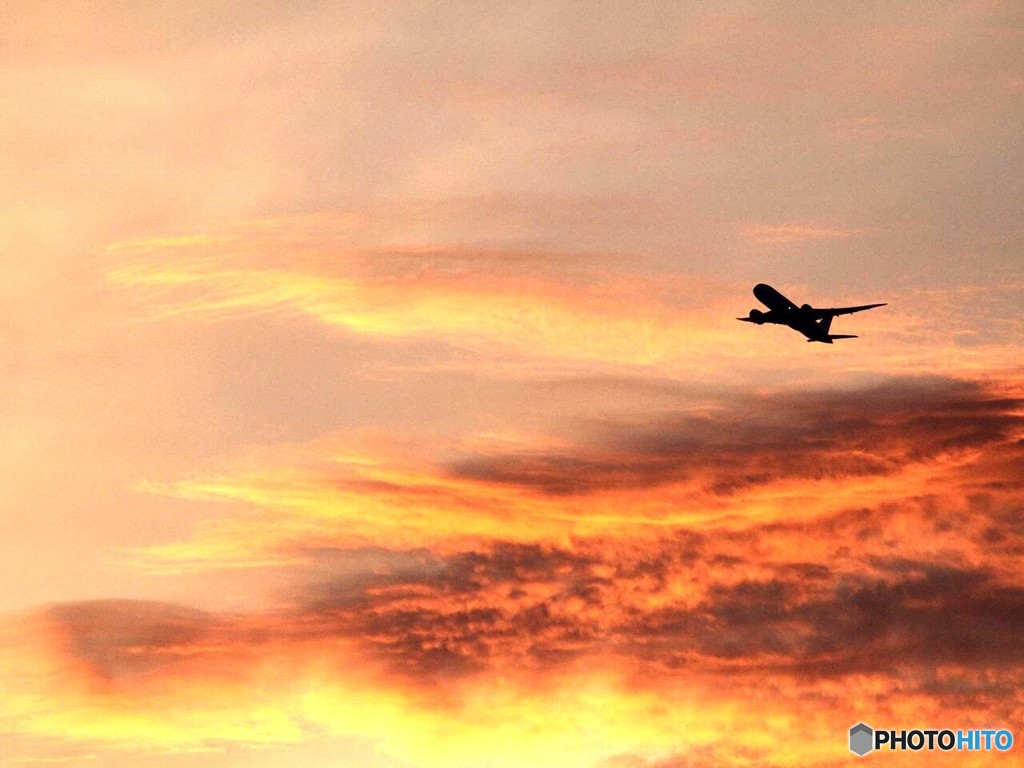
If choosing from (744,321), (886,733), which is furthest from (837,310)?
(886,733)

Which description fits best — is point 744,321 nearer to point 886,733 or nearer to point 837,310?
point 837,310

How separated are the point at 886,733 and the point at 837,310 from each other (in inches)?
2785

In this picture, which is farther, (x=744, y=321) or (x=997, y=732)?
(x=744, y=321)

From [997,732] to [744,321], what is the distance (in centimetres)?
7733

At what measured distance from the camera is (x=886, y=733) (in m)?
184

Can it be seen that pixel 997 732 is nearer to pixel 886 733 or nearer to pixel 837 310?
pixel 886 733

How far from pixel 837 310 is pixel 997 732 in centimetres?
7307

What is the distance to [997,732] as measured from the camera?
592 ft

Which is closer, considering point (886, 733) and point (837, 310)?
point (886, 733)

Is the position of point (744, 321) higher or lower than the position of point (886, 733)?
higher

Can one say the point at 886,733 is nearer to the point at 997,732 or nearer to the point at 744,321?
the point at 997,732

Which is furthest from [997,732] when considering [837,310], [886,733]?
[837,310]

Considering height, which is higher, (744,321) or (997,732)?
(744,321)
